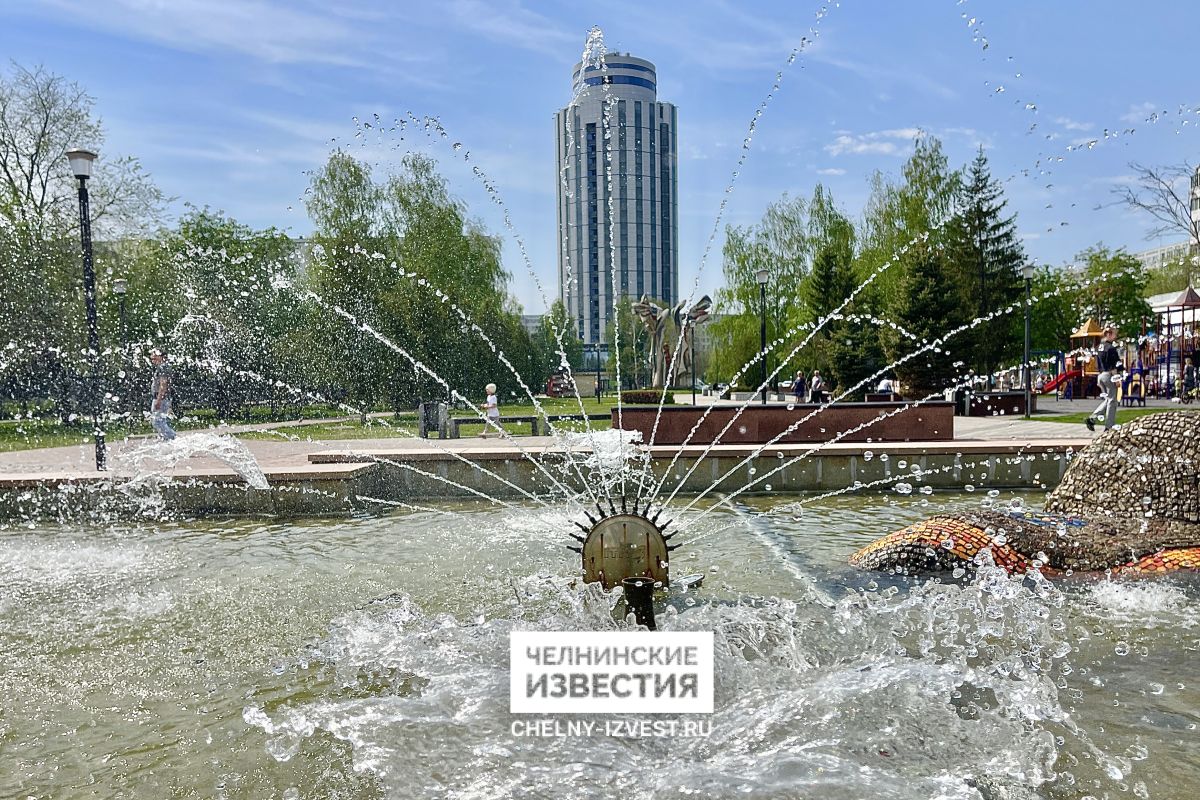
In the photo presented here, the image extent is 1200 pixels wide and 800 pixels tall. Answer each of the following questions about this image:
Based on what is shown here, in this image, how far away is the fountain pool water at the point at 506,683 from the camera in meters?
3.02

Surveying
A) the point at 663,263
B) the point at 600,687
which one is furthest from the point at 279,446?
the point at 663,263

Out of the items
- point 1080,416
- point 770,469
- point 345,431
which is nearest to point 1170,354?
point 1080,416

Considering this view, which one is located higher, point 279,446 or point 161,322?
point 161,322

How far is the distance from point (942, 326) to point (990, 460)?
18.9 m

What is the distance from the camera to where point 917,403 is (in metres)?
12.8

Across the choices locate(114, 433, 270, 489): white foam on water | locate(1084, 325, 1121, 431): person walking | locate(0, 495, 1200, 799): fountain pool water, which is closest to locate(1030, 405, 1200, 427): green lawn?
locate(1084, 325, 1121, 431): person walking

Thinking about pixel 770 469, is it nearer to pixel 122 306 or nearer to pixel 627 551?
pixel 627 551

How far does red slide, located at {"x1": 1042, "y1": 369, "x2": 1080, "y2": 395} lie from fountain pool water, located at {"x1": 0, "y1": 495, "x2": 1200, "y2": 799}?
2868cm

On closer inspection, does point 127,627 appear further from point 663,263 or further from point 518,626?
point 663,263

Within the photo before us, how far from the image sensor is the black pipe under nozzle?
13.8 feet

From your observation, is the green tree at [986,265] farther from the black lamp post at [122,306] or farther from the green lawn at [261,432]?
the black lamp post at [122,306]

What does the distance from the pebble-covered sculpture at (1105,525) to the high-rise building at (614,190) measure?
519cm

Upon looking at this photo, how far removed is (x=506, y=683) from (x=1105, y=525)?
4747 mm

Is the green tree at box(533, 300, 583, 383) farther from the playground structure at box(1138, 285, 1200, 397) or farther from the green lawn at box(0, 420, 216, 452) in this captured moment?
the playground structure at box(1138, 285, 1200, 397)
